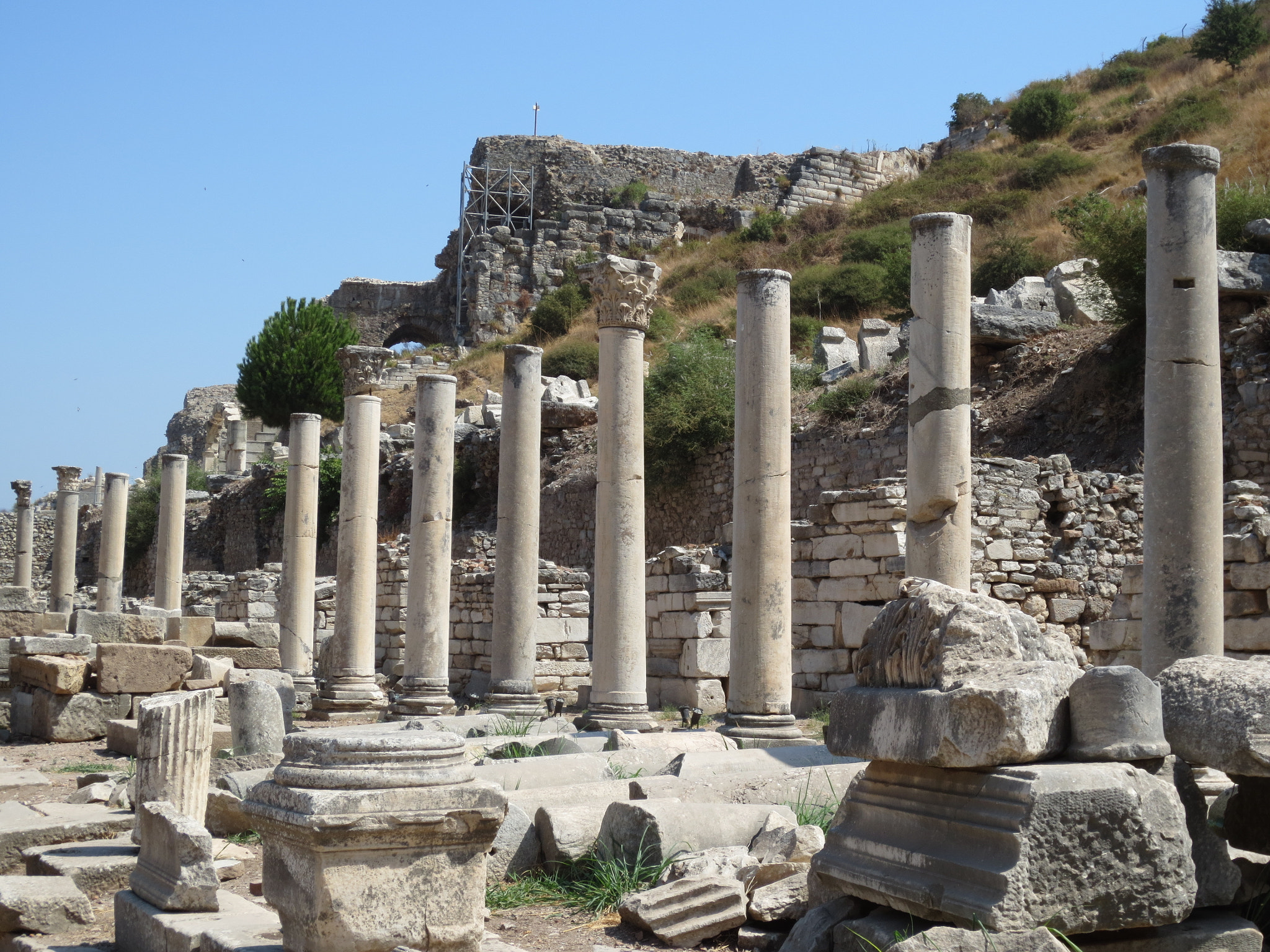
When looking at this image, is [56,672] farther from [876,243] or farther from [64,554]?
[876,243]

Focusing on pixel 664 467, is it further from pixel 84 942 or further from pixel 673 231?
pixel 673 231

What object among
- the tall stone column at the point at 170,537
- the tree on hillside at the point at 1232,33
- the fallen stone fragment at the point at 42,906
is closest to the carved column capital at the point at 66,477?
the tall stone column at the point at 170,537

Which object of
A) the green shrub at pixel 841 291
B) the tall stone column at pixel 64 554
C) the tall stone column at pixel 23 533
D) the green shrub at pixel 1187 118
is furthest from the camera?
the green shrub at pixel 841 291

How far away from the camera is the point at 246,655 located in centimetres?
1606

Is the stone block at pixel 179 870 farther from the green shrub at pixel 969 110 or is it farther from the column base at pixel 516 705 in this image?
the green shrub at pixel 969 110

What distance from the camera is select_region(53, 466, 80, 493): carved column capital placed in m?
28.8

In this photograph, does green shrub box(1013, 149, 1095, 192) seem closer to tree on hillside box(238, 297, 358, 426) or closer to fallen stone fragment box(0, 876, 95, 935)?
tree on hillside box(238, 297, 358, 426)

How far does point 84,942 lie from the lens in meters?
6.22

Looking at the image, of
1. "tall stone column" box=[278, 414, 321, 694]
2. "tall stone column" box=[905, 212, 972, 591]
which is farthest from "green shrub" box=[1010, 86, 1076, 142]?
"tall stone column" box=[905, 212, 972, 591]

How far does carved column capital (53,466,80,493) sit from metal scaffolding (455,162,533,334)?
75.1 feet

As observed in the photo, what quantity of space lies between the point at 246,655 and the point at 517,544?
4.81 m

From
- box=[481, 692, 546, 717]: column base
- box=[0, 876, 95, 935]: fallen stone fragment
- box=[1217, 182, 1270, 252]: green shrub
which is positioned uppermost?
box=[1217, 182, 1270, 252]: green shrub

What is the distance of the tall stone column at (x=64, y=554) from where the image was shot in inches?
1066

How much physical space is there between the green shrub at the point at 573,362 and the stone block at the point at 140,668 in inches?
921
